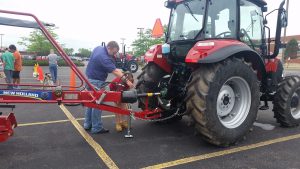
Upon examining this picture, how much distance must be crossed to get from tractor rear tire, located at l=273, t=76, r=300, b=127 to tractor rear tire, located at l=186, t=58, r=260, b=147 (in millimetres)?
1017

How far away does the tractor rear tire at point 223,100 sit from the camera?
14.5 feet

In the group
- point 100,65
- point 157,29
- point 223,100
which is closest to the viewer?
point 223,100

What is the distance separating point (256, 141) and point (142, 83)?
2202 mm

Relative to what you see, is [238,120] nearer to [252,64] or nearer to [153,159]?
[252,64]

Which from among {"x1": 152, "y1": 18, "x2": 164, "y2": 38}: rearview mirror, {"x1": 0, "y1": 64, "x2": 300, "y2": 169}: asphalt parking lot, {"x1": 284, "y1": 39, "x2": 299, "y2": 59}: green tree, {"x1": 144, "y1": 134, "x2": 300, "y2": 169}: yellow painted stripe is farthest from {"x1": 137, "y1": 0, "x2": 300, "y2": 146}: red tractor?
{"x1": 284, "y1": 39, "x2": 299, "y2": 59}: green tree

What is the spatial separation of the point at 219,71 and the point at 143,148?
1.60 m

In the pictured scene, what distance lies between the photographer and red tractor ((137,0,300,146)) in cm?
449

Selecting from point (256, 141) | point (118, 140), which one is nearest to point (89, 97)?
point (118, 140)

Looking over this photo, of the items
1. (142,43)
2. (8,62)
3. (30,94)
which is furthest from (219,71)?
(142,43)

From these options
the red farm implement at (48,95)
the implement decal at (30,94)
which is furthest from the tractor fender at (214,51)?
the implement decal at (30,94)

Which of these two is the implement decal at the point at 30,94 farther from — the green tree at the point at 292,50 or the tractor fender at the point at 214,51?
the green tree at the point at 292,50

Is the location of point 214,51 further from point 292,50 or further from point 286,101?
point 292,50

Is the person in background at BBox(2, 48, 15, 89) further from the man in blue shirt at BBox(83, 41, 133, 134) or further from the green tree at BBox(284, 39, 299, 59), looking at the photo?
the green tree at BBox(284, 39, 299, 59)

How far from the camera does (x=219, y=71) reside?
452 centimetres
